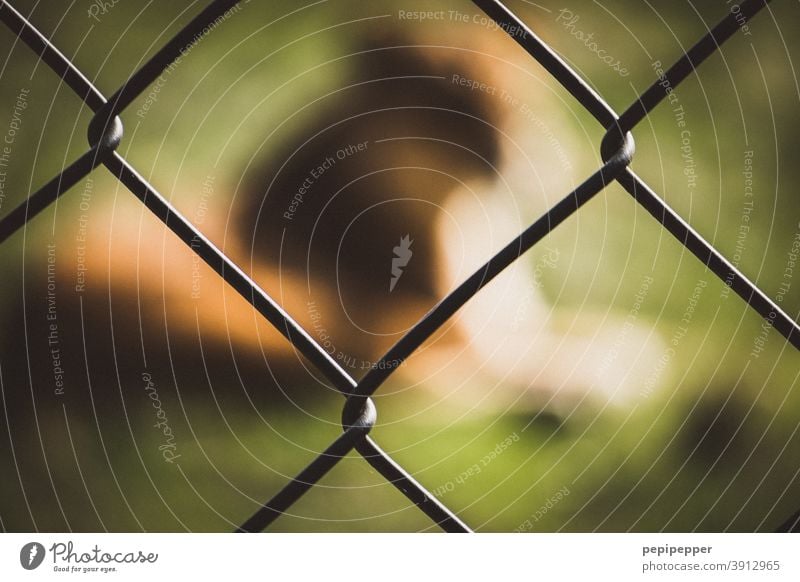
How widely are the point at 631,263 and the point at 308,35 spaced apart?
244 millimetres

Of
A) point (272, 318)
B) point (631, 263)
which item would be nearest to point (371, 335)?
point (272, 318)

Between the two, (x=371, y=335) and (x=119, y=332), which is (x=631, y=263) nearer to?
(x=371, y=335)

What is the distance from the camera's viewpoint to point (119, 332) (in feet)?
1.42

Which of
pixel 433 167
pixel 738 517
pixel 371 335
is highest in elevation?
pixel 433 167

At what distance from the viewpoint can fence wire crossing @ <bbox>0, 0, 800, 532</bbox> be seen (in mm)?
392
